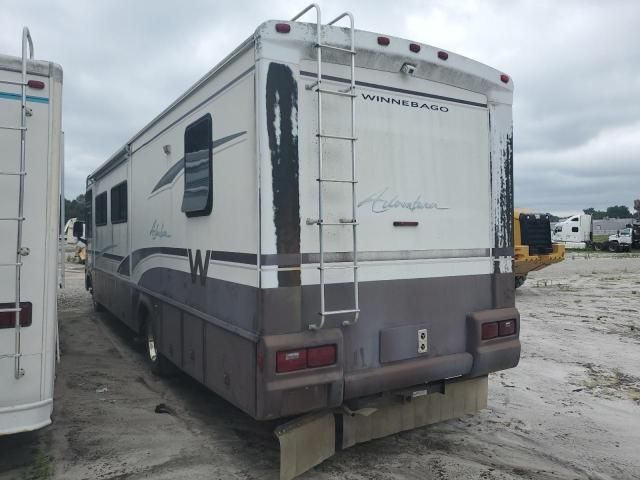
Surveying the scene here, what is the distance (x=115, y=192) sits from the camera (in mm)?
7898

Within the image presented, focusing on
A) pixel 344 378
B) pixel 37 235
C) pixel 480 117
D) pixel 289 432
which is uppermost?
pixel 480 117

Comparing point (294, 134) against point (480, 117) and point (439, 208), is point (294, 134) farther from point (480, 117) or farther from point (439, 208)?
point (480, 117)

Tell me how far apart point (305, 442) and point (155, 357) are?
2.98 m

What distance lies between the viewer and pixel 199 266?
4.48 meters

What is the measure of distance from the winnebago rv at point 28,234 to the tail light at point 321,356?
1.70m

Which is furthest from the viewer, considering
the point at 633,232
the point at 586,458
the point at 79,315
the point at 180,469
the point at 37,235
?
the point at 633,232

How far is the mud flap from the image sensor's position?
3516mm

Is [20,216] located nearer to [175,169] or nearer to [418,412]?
[175,169]

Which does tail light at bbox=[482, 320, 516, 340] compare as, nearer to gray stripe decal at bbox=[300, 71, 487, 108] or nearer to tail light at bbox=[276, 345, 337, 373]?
tail light at bbox=[276, 345, 337, 373]

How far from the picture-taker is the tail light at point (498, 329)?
4.37 metres

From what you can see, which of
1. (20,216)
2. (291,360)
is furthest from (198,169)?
(291,360)

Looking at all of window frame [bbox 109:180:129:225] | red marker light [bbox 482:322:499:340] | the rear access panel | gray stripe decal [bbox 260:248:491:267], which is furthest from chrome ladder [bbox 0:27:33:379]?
window frame [bbox 109:180:129:225]

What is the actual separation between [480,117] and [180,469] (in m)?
3.64

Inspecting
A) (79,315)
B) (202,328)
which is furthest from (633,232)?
(202,328)
